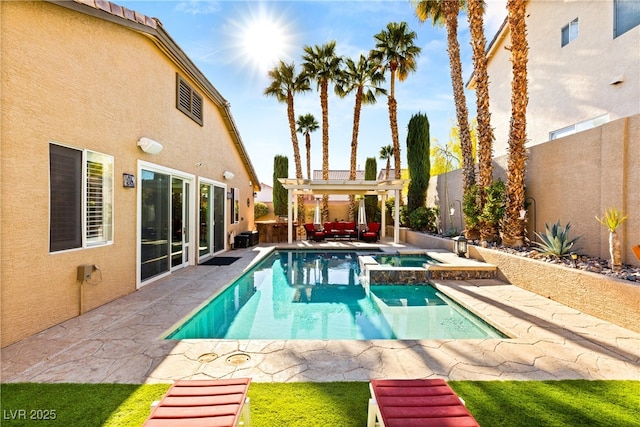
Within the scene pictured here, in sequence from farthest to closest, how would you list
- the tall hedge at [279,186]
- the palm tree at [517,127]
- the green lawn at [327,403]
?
the tall hedge at [279,186]
the palm tree at [517,127]
the green lawn at [327,403]

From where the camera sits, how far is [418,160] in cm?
1830

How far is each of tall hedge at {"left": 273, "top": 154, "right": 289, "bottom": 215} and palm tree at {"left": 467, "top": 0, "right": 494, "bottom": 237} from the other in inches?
663

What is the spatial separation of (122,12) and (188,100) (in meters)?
3.96

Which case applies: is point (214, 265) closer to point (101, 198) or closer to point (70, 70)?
point (101, 198)

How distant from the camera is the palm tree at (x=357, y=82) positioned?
19850 millimetres

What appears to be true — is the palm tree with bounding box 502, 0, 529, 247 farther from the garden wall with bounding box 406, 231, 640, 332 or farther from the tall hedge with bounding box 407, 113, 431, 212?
the tall hedge with bounding box 407, 113, 431, 212

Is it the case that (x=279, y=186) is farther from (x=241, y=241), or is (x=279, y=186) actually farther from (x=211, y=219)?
(x=211, y=219)

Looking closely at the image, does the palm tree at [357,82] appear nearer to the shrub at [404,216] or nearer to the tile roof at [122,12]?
the shrub at [404,216]

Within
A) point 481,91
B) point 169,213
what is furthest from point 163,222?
point 481,91

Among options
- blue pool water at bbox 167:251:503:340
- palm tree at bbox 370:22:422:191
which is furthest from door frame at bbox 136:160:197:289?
palm tree at bbox 370:22:422:191

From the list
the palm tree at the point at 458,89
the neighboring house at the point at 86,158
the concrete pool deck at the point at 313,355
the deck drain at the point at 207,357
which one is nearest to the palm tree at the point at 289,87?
the palm tree at the point at 458,89

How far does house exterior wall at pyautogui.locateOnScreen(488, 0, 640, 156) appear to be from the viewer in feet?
30.6

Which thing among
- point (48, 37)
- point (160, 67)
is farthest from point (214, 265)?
point (48, 37)

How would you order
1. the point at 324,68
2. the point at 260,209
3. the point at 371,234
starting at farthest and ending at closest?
the point at 260,209, the point at 324,68, the point at 371,234
